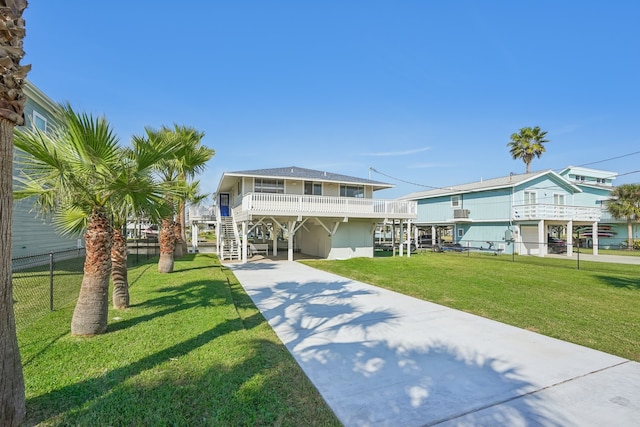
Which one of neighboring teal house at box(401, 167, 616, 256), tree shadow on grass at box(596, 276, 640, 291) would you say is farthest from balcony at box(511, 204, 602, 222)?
tree shadow on grass at box(596, 276, 640, 291)

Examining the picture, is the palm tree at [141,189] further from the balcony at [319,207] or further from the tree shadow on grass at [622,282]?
the tree shadow on grass at [622,282]

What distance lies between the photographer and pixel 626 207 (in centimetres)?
2739

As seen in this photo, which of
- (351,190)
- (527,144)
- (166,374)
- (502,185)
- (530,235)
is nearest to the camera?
(166,374)

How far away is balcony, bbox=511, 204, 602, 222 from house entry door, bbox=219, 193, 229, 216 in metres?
22.6

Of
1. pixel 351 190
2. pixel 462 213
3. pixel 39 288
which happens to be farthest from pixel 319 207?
pixel 462 213

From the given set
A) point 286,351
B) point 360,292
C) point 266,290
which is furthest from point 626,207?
point 286,351

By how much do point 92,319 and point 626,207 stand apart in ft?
123

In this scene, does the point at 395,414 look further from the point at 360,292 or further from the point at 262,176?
the point at 262,176

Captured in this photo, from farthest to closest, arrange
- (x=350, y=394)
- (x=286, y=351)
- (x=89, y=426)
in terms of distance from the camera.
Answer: (x=286, y=351) < (x=350, y=394) < (x=89, y=426)

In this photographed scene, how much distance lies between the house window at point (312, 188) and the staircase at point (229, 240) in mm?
4906

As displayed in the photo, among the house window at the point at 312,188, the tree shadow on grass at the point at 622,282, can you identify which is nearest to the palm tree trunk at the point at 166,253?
the house window at the point at 312,188

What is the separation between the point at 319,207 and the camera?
17.2m

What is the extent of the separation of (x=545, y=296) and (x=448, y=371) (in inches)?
259

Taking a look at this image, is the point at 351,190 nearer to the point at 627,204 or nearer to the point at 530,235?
the point at 530,235
